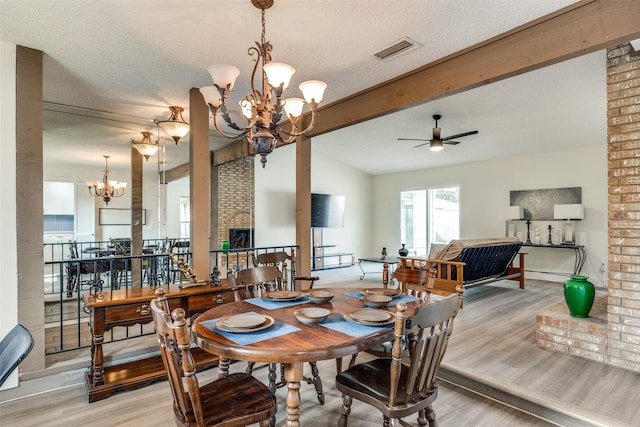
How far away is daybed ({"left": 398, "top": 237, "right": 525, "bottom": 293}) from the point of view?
501cm

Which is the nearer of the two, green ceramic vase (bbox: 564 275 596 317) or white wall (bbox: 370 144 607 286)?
green ceramic vase (bbox: 564 275 596 317)

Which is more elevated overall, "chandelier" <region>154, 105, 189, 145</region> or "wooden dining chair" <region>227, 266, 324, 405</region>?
"chandelier" <region>154, 105, 189, 145</region>

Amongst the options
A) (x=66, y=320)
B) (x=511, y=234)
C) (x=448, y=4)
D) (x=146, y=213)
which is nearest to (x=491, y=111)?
(x=511, y=234)

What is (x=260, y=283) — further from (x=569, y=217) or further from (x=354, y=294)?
(x=569, y=217)

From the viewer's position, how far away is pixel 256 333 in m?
1.70

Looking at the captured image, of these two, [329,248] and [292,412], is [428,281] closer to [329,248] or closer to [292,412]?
[292,412]

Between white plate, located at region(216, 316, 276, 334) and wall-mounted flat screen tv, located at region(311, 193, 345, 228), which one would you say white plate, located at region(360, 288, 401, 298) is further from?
wall-mounted flat screen tv, located at region(311, 193, 345, 228)

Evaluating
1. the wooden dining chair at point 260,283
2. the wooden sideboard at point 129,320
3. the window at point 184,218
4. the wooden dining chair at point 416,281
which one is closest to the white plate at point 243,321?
the wooden dining chair at point 260,283

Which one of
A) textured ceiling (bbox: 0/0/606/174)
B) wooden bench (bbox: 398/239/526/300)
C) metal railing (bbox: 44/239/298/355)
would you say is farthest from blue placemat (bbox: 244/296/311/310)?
wooden bench (bbox: 398/239/526/300)

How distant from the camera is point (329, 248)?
9.16 meters

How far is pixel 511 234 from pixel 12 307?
814 centimetres

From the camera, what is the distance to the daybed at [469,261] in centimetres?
501

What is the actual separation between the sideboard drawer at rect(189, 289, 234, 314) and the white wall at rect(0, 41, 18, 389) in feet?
4.32

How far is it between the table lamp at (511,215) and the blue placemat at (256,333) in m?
7.09
